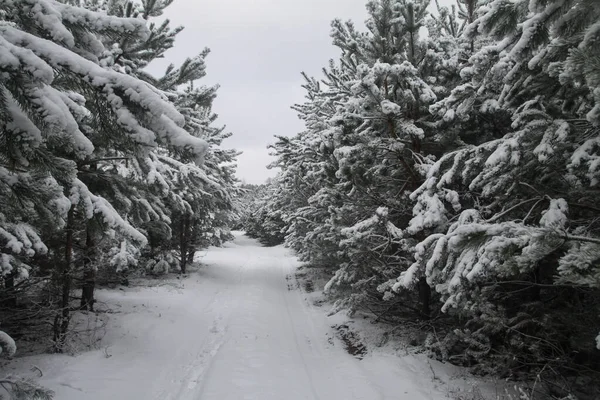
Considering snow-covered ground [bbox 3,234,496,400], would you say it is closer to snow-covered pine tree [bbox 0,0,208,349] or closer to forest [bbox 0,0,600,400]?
forest [bbox 0,0,600,400]

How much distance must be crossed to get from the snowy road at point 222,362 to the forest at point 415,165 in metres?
1.04

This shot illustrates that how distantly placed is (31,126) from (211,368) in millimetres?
6644

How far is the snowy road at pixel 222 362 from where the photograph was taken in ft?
20.4

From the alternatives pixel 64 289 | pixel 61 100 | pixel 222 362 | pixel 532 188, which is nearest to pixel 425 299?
pixel 532 188

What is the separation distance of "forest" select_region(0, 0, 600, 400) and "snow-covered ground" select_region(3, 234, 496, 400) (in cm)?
91

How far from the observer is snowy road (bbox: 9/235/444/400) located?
621cm

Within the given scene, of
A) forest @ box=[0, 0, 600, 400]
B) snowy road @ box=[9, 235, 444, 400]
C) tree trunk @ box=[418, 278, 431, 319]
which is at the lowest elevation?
snowy road @ box=[9, 235, 444, 400]

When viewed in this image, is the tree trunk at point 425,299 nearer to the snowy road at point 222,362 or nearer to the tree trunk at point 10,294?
the snowy road at point 222,362

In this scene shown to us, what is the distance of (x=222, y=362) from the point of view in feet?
25.1

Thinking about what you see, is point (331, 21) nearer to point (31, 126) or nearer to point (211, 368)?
point (31, 126)

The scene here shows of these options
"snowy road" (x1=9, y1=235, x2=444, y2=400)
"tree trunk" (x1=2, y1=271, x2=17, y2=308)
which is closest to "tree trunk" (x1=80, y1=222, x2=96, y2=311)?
"snowy road" (x1=9, y1=235, x2=444, y2=400)

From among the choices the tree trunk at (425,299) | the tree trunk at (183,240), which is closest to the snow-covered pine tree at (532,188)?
the tree trunk at (425,299)

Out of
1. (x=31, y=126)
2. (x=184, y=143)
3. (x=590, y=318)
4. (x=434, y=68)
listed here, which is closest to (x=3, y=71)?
(x=31, y=126)

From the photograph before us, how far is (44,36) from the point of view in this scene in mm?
2557
